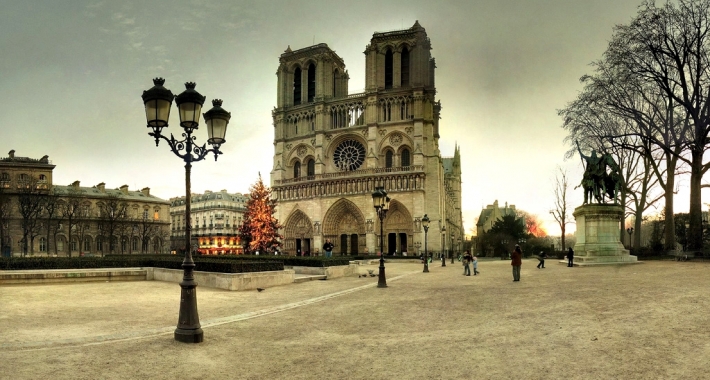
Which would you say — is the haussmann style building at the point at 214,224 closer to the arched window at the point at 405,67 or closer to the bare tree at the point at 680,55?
the arched window at the point at 405,67

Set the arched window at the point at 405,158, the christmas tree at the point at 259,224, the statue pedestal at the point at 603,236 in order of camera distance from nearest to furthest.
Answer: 1. the statue pedestal at the point at 603,236
2. the christmas tree at the point at 259,224
3. the arched window at the point at 405,158

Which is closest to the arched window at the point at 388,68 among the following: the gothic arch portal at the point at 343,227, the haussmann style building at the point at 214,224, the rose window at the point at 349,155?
the rose window at the point at 349,155

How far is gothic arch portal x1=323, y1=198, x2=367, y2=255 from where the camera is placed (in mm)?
60156

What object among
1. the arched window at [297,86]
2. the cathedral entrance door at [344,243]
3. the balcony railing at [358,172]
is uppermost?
the arched window at [297,86]

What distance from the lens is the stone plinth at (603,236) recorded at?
22906mm

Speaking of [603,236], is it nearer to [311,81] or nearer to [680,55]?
[680,55]

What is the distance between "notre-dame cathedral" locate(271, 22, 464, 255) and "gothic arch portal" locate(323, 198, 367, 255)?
0.44 ft

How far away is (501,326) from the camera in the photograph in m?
8.42

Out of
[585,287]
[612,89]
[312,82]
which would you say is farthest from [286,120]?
[585,287]

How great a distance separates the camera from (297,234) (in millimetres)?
64125

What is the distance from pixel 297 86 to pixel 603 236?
52862 mm

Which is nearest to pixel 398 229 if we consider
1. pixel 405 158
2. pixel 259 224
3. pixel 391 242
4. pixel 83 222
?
pixel 391 242

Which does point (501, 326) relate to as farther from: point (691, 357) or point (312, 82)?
point (312, 82)

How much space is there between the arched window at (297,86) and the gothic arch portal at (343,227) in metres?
18.2
